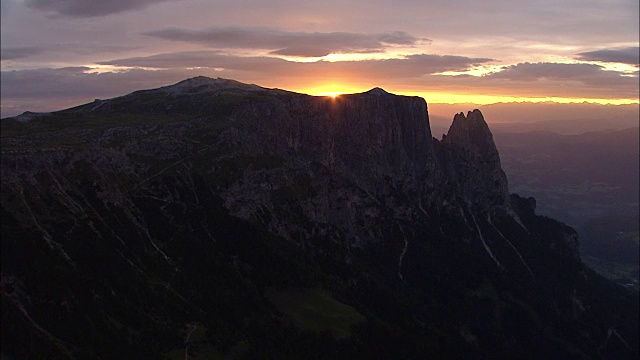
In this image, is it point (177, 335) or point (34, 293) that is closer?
point (34, 293)

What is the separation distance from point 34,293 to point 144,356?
3987cm

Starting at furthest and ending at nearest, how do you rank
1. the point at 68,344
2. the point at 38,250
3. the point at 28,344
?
the point at 38,250 < the point at 68,344 < the point at 28,344

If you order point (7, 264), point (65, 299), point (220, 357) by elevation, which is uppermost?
point (7, 264)

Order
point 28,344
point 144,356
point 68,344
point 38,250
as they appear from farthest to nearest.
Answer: point 38,250 < point 144,356 < point 68,344 < point 28,344

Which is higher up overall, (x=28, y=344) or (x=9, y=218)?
(x=9, y=218)


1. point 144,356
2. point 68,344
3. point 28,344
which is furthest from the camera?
point 144,356

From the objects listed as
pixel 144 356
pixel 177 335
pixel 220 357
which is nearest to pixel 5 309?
pixel 144 356

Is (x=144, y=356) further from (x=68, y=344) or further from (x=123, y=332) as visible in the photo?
(x=68, y=344)

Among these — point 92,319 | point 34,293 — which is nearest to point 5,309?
point 34,293

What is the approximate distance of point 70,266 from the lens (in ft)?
645

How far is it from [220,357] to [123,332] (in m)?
34.5

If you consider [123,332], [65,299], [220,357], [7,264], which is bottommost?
[220,357]

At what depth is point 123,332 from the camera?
186375mm

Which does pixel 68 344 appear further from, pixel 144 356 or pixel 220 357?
pixel 220 357
